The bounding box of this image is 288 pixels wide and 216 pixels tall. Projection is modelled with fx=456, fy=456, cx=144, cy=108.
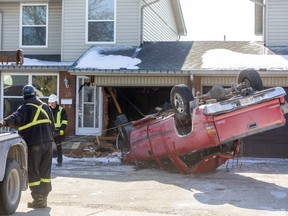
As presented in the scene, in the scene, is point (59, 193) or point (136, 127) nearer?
point (59, 193)

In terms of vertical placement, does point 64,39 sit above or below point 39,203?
above

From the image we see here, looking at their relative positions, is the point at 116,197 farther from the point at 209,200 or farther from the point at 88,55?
the point at 88,55

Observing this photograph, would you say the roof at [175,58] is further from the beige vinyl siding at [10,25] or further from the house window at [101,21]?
the beige vinyl siding at [10,25]

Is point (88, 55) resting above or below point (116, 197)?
above

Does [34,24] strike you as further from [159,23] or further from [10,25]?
[159,23]

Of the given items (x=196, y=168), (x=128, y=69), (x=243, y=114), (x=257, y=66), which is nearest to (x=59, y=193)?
(x=196, y=168)

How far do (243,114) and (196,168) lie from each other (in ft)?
5.75

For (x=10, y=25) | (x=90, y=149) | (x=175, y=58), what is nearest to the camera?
(x=90, y=149)

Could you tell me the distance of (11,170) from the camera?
250 inches

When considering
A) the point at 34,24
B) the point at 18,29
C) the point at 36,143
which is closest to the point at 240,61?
the point at 34,24

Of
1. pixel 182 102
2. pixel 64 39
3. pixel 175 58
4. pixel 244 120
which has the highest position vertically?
pixel 64 39

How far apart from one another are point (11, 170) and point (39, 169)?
28.3 inches

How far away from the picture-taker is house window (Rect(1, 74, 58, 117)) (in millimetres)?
16266

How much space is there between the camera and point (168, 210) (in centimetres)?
678
